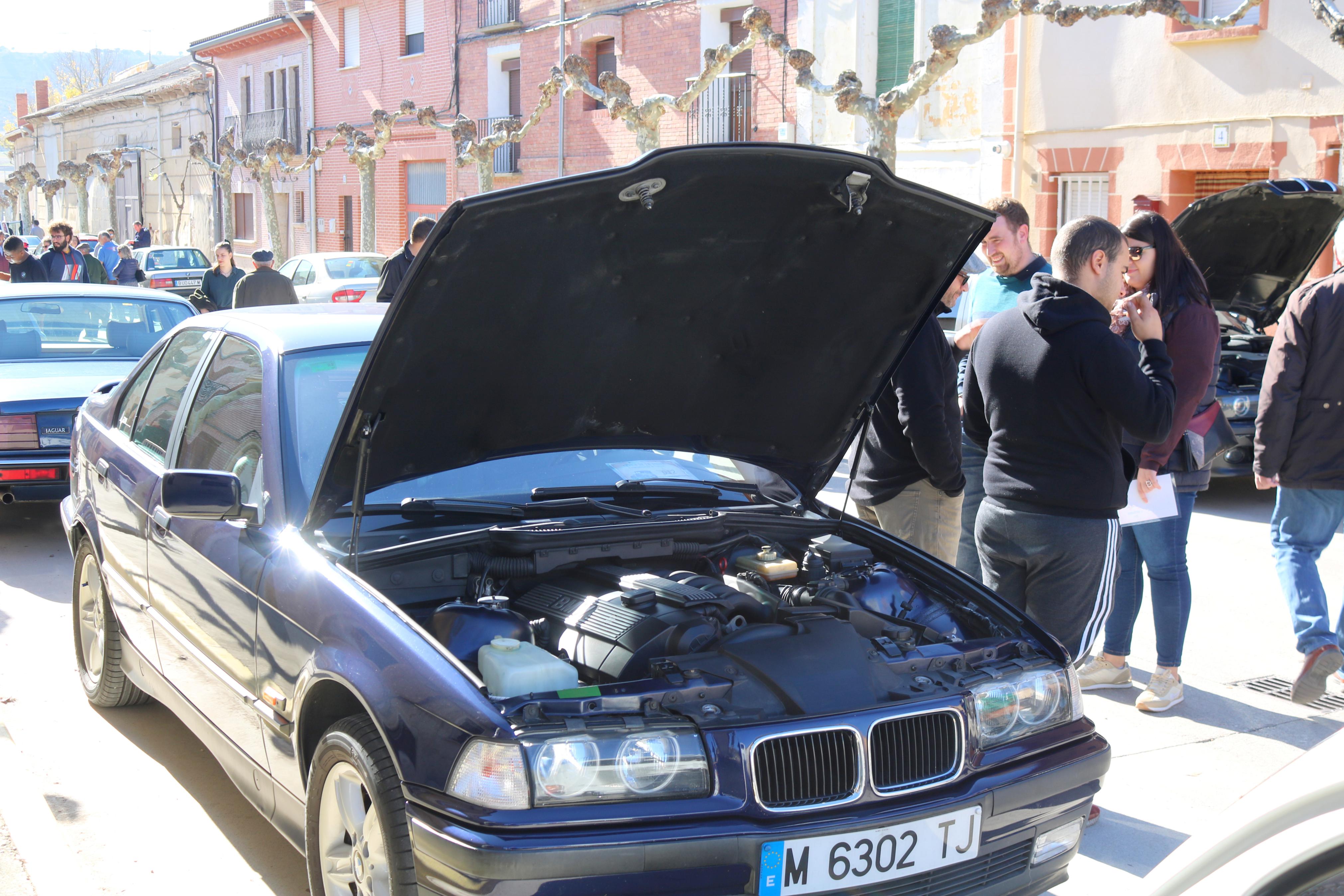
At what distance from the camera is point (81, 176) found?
146 feet

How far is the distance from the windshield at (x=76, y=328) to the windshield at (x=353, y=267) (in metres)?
11.3

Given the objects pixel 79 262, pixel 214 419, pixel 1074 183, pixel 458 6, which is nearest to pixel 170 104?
pixel 458 6

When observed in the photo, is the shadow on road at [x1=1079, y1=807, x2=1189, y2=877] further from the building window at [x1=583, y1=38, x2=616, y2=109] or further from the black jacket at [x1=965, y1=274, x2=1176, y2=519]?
the building window at [x1=583, y1=38, x2=616, y2=109]

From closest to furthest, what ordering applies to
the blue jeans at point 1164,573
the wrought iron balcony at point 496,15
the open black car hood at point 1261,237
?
the blue jeans at point 1164,573 < the open black car hood at point 1261,237 < the wrought iron balcony at point 496,15

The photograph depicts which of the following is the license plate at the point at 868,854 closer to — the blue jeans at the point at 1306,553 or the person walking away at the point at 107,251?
the blue jeans at the point at 1306,553

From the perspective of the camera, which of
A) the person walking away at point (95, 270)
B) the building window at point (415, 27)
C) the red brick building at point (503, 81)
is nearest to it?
the person walking away at point (95, 270)

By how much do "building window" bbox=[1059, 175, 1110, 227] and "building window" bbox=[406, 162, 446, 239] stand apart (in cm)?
1600

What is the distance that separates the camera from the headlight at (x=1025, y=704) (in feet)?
9.74

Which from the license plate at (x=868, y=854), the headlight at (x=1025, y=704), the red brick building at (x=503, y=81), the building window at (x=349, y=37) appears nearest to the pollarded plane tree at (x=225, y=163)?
the red brick building at (x=503, y=81)

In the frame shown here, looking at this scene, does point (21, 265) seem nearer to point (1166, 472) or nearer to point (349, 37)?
point (1166, 472)

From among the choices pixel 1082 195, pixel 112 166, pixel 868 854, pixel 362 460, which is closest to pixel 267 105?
pixel 112 166

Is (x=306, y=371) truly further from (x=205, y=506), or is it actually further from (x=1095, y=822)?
(x=1095, y=822)

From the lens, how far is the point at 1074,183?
16.4 metres

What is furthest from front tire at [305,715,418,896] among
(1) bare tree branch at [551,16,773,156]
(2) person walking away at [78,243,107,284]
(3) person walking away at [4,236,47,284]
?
(1) bare tree branch at [551,16,773,156]
